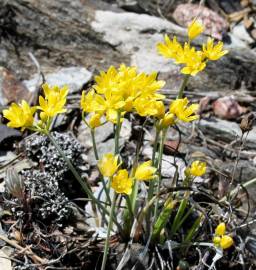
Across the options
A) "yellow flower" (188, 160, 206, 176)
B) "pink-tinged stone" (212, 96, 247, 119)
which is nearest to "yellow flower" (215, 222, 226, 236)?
"yellow flower" (188, 160, 206, 176)

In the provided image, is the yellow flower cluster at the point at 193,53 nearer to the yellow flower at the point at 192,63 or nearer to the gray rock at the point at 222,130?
the yellow flower at the point at 192,63

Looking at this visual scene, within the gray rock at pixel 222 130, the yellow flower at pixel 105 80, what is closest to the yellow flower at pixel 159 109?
the yellow flower at pixel 105 80

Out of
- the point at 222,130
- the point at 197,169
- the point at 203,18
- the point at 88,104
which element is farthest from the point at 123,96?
the point at 203,18

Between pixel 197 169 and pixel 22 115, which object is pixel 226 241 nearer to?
pixel 197 169

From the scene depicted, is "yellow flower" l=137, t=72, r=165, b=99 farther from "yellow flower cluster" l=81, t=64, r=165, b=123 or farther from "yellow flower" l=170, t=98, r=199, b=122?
"yellow flower" l=170, t=98, r=199, b=122

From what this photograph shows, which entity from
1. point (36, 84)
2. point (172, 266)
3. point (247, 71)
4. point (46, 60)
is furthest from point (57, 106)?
point (247, 71)

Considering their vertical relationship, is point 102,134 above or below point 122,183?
below
